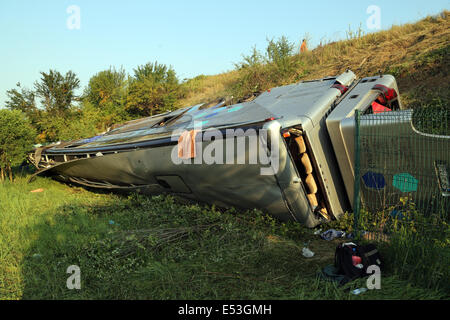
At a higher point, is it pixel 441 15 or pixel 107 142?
pixel 441 15

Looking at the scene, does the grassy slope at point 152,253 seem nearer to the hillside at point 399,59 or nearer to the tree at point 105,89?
the hillside at point 399,59

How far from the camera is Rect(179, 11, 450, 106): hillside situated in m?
7.62

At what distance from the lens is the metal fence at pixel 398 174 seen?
3365 mm

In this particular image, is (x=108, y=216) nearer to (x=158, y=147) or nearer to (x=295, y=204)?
(x=158, y=147)

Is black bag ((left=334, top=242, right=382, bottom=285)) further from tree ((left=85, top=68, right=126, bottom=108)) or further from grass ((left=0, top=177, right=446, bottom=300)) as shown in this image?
tree ((left=85, top=68, right=126, bottom=108))

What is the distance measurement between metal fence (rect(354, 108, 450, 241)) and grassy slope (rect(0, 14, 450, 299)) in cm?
74

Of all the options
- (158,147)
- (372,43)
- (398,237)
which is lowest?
(398,237)

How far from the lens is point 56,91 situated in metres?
10.5

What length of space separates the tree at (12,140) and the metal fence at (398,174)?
273 inches

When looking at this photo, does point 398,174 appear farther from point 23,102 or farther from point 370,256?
point 23,102

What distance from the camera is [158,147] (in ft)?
13.9

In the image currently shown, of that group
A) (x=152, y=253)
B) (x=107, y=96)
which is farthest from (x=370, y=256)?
(x=107, y=96)
